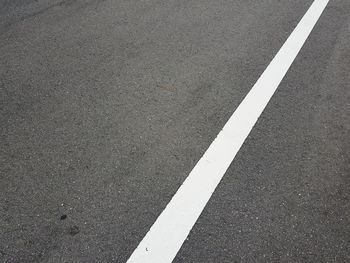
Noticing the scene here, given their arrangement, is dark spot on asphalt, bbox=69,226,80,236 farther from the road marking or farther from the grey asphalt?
the road marking

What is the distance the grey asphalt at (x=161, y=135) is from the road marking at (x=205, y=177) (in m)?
0.06

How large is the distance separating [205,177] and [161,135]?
0.64m

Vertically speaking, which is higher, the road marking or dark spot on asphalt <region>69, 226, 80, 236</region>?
dark spot on asphalt <region>69, 226, 80, 236</region>

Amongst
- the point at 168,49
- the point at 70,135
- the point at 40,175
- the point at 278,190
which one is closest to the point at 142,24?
the point at 168,49

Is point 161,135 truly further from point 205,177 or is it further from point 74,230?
point 74,230

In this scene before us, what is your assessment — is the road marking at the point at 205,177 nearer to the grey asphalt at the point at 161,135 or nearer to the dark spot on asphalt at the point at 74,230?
the grey asphalt at the point at 161,135

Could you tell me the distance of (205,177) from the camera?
2.84 meters

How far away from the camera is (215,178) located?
2.83 meters

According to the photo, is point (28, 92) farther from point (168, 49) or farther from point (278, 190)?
point (278, 190)

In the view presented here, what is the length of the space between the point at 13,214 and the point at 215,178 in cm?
157

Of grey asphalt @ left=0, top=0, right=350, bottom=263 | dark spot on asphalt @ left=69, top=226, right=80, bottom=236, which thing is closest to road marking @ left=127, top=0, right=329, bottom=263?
grey asphalt @ left=0, top=0, right=350, bottom=263

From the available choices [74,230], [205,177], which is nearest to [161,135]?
[205,177]

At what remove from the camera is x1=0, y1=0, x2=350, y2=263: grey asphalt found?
2424 mm

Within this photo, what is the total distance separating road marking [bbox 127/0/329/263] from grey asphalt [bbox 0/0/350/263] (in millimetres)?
63
